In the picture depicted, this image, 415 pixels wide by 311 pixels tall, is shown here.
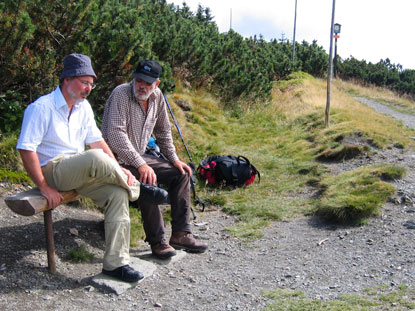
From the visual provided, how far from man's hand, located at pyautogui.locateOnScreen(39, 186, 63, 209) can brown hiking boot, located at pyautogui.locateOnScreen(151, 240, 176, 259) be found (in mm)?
1158

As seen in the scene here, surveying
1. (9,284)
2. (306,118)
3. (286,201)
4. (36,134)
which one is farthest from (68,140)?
(306,118)

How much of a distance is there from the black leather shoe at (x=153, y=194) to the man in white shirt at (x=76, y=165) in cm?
23

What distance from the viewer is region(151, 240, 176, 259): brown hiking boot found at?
435 cm

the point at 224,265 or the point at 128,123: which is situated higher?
the point at 128,123

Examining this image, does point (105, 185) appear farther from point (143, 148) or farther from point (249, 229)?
point (249, 229)

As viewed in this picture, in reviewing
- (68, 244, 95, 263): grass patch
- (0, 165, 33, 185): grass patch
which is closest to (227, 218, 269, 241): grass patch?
(68, 244, 95, 263): grass patch

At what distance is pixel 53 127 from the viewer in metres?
3.60

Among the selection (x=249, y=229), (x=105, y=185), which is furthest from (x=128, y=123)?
(x=249, y=229)

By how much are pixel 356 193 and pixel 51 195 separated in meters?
4.16

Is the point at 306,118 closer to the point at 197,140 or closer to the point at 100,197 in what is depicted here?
the point at 197,140

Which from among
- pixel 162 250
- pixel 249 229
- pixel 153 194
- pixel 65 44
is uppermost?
pixel 65 44

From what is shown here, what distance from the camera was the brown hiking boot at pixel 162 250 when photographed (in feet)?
14.3

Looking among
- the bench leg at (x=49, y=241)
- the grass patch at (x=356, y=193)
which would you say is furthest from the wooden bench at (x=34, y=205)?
the grass patch at (x=356, y=193)

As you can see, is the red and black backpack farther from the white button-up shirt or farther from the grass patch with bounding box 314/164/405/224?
the white button-up shirt
